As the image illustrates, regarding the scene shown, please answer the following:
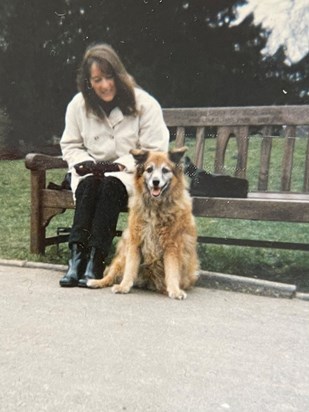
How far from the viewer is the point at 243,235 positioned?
15.1 ft

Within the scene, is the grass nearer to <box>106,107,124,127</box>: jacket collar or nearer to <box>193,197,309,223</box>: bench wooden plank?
<box>193,197,309,223</box>: bench wooden plank

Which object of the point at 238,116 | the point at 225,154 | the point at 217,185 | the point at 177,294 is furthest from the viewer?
the point at 225,154

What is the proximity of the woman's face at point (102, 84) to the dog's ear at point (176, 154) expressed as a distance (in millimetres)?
797

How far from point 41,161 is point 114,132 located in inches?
23.7

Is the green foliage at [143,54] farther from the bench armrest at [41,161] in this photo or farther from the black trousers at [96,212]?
the black trousers at [96,212]

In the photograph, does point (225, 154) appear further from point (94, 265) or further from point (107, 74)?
point (94, 265)

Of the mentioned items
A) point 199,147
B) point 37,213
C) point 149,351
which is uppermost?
point 199,147

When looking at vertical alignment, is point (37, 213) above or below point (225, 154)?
below

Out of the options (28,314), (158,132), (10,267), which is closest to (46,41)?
(158,132)

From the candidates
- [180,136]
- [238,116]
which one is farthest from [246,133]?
[180,136]

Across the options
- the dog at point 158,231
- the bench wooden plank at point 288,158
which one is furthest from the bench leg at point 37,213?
the bench wooden plank at point 288,158

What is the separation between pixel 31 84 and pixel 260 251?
7.86 ft

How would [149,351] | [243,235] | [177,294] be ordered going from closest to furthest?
[149,351]
[177,294]
[243,235]

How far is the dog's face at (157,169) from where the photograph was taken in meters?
3.13
